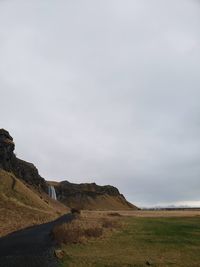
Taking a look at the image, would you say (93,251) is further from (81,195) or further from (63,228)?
(81,195)

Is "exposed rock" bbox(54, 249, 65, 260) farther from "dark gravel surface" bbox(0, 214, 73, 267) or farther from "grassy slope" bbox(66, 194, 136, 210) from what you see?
"grassy slope" bbox(66, 194, 136, 210)

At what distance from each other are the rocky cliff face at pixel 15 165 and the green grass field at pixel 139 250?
86767 mm

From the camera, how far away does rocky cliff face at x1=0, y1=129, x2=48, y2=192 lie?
128m

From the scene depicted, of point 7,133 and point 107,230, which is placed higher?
point 7,133

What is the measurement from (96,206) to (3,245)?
486 feet

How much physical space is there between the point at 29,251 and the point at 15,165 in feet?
369

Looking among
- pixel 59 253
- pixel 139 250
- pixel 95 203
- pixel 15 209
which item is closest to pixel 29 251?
pixel 59 253

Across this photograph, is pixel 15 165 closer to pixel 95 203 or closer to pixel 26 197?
pixel 95 203

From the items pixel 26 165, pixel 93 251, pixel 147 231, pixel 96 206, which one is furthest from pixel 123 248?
pixel 96 206

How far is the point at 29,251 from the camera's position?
30.8 metres

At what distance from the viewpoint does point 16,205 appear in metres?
66.6

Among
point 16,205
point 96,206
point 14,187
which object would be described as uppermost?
point 96,206

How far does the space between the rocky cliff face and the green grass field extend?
86.8 metres

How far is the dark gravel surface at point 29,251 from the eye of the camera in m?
26.3
